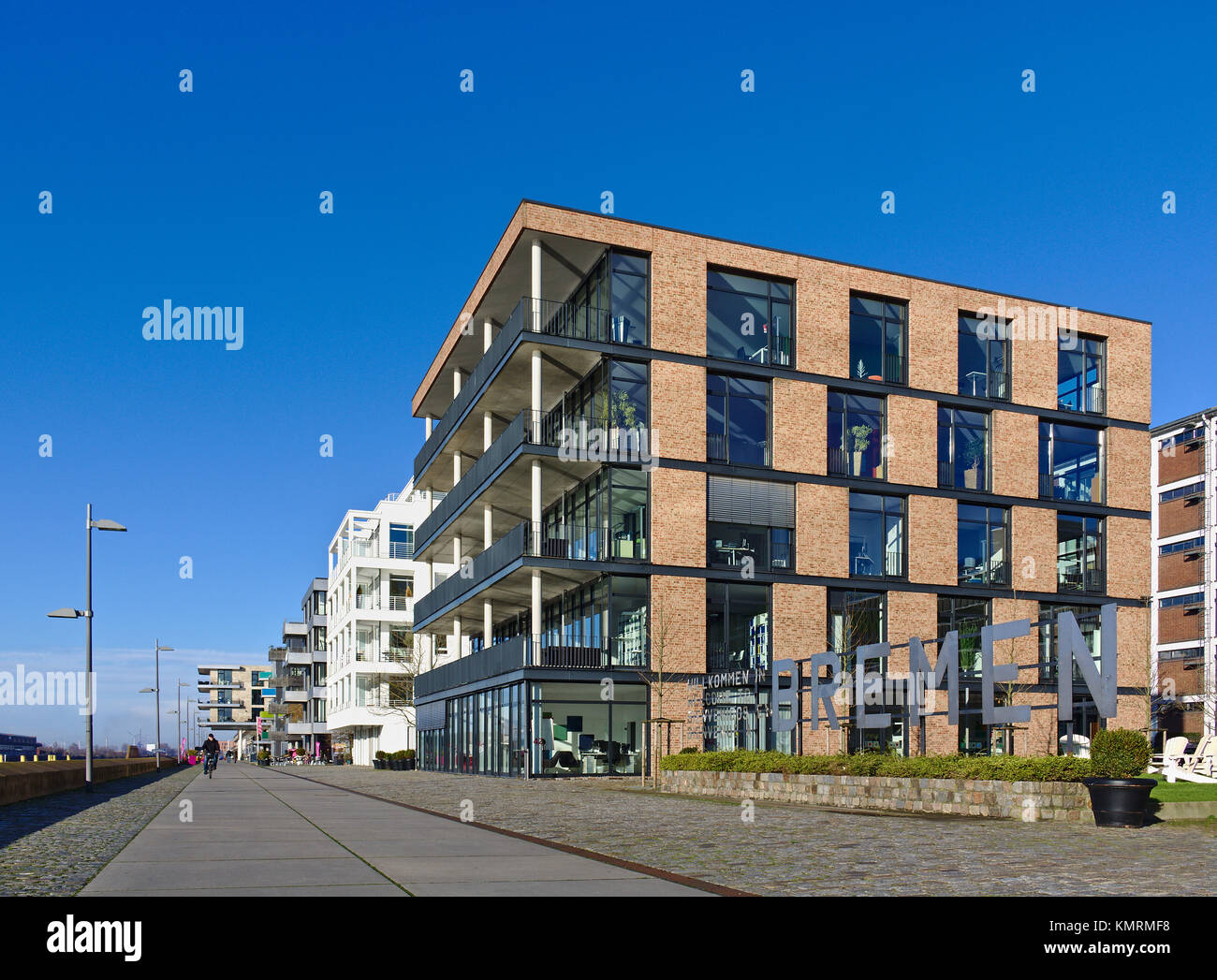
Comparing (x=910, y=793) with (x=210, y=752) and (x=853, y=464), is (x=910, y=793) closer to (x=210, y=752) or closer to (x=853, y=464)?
(x=853, y=464)

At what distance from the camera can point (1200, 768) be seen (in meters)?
26.5

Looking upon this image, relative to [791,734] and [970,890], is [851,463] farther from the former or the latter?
[970,890]

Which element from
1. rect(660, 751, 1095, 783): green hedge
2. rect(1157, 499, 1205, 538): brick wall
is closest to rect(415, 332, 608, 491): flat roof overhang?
rect(660, 751, 1095, 783): green hedge

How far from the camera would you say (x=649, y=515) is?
3903 cm

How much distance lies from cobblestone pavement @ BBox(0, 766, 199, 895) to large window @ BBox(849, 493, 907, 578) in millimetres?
25101

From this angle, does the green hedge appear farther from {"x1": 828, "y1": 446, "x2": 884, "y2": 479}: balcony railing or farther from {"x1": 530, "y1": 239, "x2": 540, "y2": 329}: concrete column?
{"x1": 530, "y1": 239, "x2": 540, "y2": 329}: concrete column

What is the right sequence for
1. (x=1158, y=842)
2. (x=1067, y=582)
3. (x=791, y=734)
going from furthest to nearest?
(x=1067, y=582), (x=791, y=734), (x=1158, y=842)

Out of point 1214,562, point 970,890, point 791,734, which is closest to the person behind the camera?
point 970,890

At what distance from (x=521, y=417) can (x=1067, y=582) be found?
893 inches

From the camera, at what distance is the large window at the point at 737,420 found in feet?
133

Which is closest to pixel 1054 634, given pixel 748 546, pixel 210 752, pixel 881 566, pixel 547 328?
pixel 881 566

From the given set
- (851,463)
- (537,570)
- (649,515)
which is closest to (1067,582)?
(851,463)

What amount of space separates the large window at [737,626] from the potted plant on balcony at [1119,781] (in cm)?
2187

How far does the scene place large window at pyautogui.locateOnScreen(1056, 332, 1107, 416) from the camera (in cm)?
4741
